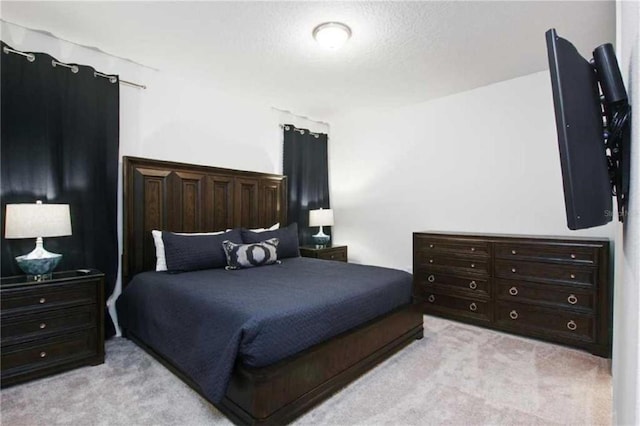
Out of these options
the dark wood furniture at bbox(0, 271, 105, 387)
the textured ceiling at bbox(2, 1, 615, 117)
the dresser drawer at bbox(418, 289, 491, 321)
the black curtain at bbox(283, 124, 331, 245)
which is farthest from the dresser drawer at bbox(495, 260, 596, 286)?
the dark wood furniture at bbox(0, 271, 105, 387)

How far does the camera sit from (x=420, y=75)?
333 centimetres

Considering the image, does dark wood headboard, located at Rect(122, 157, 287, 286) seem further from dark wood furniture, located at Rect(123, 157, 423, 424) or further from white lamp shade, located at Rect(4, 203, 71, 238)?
white lamp shade, located at Rect(4, 203, 71, 238)

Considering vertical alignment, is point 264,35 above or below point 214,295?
above

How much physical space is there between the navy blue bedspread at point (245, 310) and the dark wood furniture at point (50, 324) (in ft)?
1.04

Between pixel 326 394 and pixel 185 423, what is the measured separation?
802 millimetres

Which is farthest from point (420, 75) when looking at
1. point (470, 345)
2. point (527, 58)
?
point (470, 345)

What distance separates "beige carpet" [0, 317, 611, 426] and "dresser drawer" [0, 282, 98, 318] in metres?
0.50

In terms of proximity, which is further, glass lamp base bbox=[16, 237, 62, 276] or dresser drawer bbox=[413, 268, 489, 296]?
dresser drawer bbox=[413, 268, 489, 296]

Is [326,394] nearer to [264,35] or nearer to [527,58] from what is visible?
[264,35]

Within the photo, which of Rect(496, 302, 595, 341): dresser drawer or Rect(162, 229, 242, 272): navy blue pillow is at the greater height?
Rect(162, 229, 242, 272): navy blue pillow

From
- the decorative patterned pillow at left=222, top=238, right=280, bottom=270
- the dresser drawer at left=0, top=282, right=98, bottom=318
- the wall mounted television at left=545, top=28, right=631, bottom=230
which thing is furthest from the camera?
the decorative patterned pillow at left=222, top=238, right=280, bottom=270

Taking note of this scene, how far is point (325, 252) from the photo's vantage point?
4.35m

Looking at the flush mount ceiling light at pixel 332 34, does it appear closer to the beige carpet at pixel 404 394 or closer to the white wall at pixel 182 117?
the white wall at pixel 182 117

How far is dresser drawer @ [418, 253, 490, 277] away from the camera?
321cm
